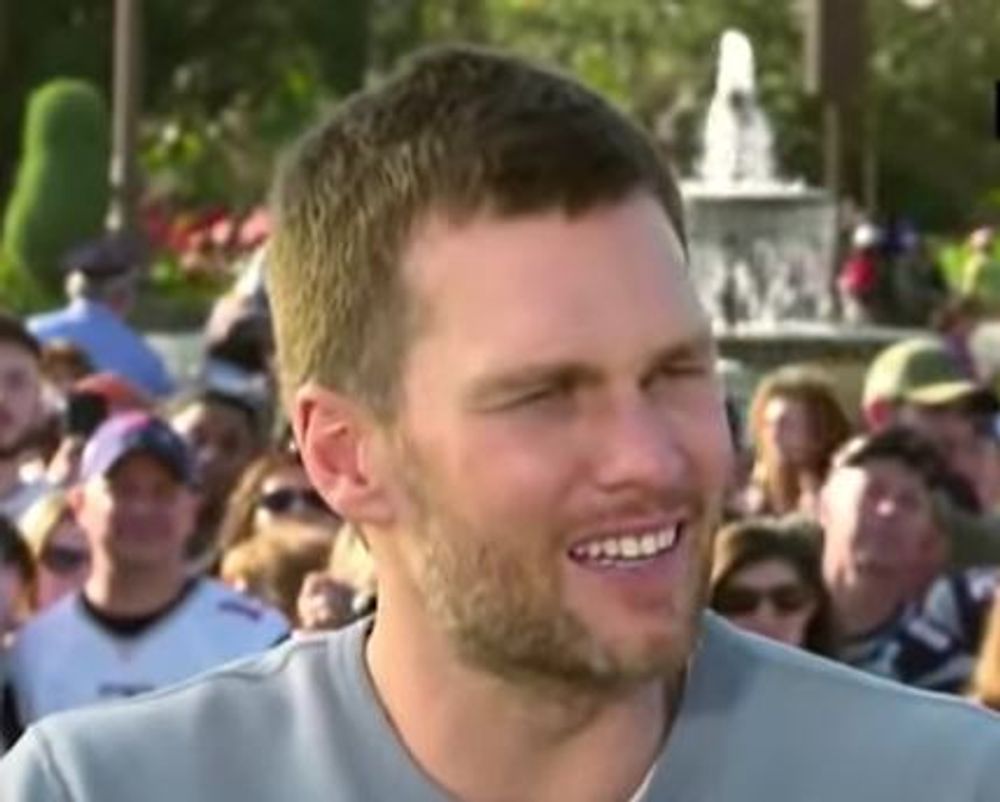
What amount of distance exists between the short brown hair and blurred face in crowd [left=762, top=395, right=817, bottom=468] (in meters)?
7.91

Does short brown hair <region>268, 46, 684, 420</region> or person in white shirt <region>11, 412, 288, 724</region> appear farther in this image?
person in white shirt <region>11, 412, 288, 724</region>

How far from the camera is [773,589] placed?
7523 mm

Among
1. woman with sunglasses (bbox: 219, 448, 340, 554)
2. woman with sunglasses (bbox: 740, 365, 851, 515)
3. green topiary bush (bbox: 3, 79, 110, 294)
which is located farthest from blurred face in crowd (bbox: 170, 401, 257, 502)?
green topiary bush (bbox: 3, 79, 110, 294)

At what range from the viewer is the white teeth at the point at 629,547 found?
2.56 meters

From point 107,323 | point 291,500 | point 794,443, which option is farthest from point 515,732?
point 107,323

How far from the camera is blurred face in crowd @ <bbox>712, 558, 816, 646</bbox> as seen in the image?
748 cm

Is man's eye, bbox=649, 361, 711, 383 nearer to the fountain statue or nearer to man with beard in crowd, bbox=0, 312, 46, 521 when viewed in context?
man with beard in crowd, bbox=0, 312, 46, 521

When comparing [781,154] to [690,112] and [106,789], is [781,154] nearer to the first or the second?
[690,112]

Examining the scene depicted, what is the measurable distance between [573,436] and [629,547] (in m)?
0.08

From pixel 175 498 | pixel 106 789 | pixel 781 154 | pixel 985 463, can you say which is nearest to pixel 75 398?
pixel 985 463

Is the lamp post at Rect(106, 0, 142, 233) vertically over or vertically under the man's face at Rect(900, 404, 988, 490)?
under

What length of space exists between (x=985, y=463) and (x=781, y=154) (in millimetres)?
30418

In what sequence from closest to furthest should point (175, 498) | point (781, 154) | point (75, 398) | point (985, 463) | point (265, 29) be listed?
1. point (175, 498)
2. point (985, 463)
3. point (75, 398)
4. point (781, 154)
5. point (265, 29)

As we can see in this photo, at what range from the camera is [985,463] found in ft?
35.2
